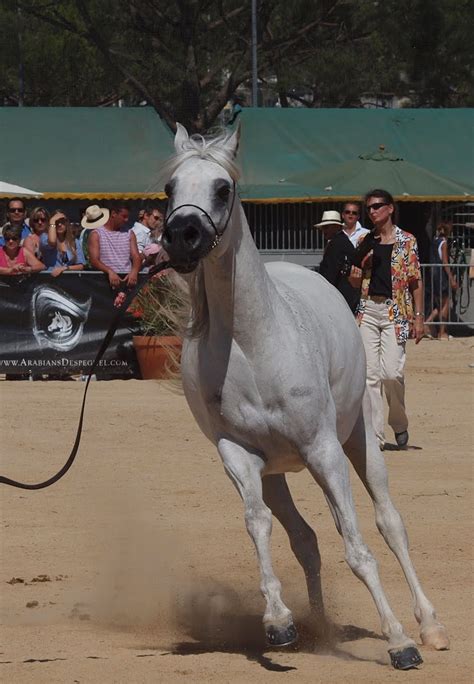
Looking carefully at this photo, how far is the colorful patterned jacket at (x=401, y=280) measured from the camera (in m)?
10.4

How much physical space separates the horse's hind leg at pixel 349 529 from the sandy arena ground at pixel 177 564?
11 centimetres

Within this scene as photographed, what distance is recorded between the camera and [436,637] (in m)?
5.75

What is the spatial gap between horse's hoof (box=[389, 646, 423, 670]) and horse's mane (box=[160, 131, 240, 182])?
1.97 m

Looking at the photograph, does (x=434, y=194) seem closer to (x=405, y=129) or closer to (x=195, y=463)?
(x=405, y=129)

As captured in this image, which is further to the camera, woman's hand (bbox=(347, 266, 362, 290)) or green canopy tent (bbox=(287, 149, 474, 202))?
green canopy tent (bbox=(287, 149, 474, 202))

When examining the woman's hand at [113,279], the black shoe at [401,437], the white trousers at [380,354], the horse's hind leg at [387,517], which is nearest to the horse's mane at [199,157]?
the horse's hind leg at [387,517]

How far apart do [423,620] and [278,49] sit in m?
28.6

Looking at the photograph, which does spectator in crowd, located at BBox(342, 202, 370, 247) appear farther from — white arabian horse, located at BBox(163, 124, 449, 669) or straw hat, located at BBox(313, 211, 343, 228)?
white arabian horse, located at BBox(163, 124, 449, 669)

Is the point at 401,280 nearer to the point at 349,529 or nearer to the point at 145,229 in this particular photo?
the point at 349,529

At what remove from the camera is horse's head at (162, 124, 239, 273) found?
495 cm

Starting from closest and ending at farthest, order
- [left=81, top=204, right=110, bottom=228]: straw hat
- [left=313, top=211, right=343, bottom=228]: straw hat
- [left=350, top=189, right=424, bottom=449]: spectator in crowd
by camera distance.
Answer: [left=350, top=189, right=424, bottom=449]: spectator in crowd → [left=313, top=211, right=343, bottom=228]: straw hat → [left=81, top=204, right=110, bottom=228]: straw hat

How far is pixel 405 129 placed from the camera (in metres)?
27.8

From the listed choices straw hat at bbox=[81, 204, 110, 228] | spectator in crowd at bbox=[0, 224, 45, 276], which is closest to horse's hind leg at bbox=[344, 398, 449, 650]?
spectator in crowd at bbox=[0, 224, 45, 276]

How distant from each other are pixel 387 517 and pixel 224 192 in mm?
1830
